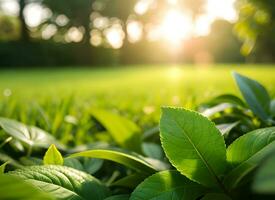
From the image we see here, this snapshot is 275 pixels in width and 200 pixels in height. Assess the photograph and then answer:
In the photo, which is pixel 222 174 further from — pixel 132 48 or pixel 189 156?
pixel 132 48

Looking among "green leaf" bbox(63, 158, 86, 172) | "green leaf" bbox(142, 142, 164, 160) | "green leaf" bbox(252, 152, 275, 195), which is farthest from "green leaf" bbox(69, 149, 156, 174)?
"green leaf" bbox(252, 152, 275, 195)

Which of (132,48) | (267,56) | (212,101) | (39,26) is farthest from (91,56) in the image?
(212,101)

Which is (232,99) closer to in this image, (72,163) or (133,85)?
(72,163)

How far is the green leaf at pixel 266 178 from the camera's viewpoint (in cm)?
34

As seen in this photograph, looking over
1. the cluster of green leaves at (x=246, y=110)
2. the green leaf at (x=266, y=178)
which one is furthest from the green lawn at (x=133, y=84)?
the green leaf at (x=266, y=178)

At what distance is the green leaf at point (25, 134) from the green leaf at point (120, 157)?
0.84ft

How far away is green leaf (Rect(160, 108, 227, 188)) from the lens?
25.1 inches

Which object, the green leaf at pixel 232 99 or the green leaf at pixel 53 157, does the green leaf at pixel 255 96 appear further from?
the green leaf at pixel 53 157

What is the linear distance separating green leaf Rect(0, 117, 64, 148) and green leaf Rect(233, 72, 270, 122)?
501mm

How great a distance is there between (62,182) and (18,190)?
24cm

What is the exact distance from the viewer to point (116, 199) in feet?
2.35

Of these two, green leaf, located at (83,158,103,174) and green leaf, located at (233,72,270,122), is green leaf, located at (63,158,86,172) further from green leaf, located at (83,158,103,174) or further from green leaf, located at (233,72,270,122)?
green leaf, located at (233,72,270,122)

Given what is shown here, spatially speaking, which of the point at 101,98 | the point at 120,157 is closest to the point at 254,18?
the point at 101,98

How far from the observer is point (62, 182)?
64cm
